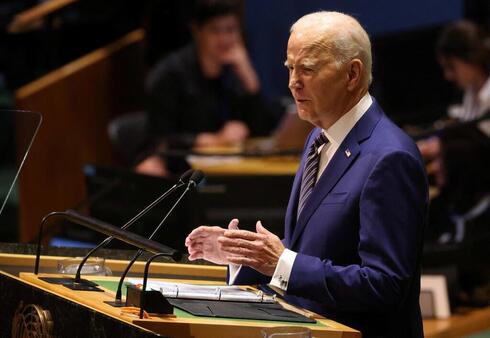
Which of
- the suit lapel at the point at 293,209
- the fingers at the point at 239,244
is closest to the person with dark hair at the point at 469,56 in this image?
the suit lapel at the point at 293,209

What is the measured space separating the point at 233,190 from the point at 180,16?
10.1 ft

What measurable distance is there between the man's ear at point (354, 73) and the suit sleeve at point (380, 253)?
0.25 metres

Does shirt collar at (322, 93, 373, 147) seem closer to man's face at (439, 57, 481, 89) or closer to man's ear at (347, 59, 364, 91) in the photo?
man's ear at (347, 59, 364, 91)

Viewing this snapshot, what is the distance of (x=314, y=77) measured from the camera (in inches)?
134

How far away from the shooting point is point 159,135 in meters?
8.45

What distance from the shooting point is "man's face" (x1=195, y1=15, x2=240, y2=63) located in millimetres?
8531

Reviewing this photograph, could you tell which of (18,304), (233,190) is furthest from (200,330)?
(233,190)

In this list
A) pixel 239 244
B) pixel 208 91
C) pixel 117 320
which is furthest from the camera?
pixel 208 91

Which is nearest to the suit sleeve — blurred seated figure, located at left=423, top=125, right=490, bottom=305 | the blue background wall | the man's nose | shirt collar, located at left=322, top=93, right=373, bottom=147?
shirt collar, located at left=322, top=93, right=373, bottom=147

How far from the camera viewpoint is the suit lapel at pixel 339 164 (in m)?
3.42

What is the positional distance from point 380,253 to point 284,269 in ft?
0.82

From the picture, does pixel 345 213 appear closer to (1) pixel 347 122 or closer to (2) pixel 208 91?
(1) pixel 347 122

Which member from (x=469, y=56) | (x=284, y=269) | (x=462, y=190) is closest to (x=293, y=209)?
(x=284, y=269)

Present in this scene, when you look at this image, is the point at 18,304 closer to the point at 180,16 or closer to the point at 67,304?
the point at 67,304
